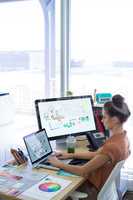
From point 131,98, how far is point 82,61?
0.68 meters

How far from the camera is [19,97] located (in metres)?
3.45

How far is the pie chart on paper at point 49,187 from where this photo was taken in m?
1.66

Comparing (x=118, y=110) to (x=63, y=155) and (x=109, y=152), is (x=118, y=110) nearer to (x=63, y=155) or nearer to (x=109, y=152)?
(x=109, y=152)

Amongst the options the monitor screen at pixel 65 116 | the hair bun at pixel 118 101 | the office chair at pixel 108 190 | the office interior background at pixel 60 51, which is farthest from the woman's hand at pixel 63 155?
the office interior background at pixel 60 51

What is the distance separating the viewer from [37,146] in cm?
203

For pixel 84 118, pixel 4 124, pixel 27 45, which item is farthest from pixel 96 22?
pixel 4 124

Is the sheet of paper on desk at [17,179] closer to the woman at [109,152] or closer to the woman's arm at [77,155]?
the woman at [109,152]

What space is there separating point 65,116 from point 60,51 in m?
1.04

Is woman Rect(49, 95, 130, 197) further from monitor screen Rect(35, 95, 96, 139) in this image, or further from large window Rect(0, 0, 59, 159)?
large window Rect(0, 0, 59, 159)

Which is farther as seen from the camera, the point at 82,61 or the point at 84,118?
the point at 82,61

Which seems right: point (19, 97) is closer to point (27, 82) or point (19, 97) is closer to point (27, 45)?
point (27, 82)

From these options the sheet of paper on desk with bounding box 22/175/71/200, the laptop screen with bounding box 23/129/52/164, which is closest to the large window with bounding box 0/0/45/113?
the laptop screen with bounding box 23/129/52/164

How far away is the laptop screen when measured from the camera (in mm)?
1961

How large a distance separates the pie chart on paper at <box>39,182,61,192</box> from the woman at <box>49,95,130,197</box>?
185mm
